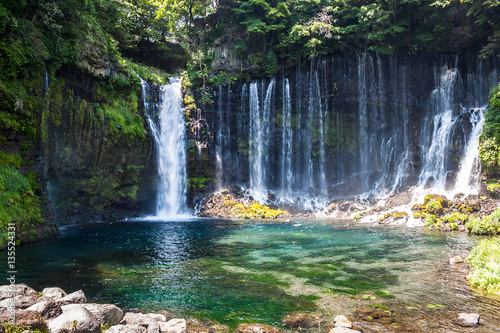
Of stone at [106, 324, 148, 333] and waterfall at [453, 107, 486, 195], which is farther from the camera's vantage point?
waterfall at [453, 107, 486, 195]

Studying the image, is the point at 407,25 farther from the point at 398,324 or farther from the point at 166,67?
the point at 398,324

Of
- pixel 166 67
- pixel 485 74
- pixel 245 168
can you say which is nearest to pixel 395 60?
pixel 485 74

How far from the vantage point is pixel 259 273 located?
29.0ft

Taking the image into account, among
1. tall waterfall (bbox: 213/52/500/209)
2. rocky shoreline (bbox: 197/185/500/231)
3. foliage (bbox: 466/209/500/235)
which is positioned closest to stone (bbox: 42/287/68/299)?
foliage (bbox: 466/209/500/235)

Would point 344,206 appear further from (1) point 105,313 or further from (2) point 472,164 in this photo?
(1) point 105,313

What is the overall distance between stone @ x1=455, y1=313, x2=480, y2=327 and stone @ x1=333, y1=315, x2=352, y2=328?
6.52ft

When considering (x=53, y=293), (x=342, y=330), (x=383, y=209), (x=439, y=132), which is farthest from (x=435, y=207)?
(x=53, y=293)

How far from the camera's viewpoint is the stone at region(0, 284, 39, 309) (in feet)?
15.8

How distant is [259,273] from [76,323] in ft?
17.7

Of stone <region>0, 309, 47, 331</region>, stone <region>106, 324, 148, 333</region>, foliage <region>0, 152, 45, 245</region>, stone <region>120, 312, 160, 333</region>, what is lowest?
stone <region>120, 312, 160, 333</region>

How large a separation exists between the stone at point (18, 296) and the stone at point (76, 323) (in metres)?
1.04

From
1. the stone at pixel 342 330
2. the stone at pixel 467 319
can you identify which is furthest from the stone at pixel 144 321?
the stone at pixel 467 319

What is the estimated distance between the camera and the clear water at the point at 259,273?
250 inches

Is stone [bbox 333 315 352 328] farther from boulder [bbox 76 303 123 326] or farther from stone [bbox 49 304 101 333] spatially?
stone [bbox 49 304 101 333]
